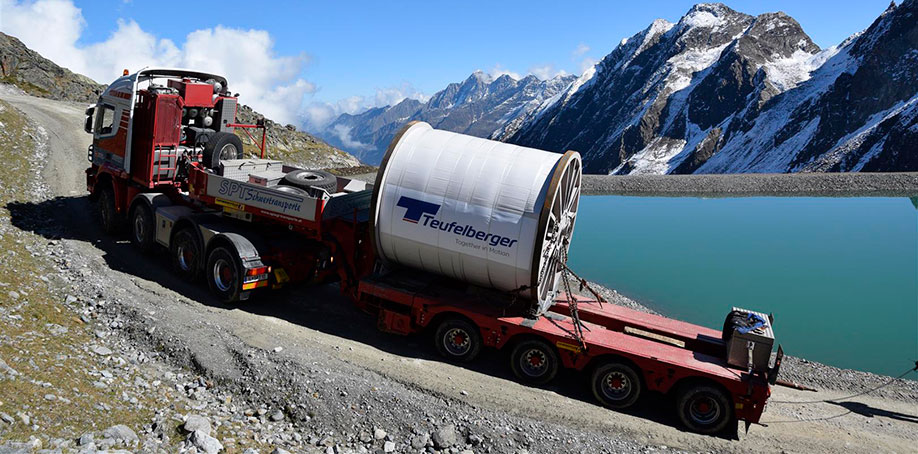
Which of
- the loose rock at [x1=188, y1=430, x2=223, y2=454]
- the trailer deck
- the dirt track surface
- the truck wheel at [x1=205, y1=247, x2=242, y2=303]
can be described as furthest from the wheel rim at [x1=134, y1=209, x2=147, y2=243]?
the loose rock at [x1=188, y1=430, x2=223, y2=454]

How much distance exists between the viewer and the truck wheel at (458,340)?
12736 millimetres

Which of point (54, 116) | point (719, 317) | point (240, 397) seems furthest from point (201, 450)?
point (54, 116)

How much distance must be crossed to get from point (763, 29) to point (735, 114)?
1564 inches

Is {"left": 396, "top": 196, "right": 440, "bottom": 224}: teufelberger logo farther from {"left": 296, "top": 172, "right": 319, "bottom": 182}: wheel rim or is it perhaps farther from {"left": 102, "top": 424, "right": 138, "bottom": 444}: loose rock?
{"left": 102, "top": 424, "right": 138, "bottom": 444}: loose rock

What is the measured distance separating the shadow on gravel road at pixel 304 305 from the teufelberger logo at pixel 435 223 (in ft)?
9.39

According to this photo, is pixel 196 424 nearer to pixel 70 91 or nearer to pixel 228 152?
pixel 228 152

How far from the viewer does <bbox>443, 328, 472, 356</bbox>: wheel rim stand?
1284 cm

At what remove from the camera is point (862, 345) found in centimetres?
1919

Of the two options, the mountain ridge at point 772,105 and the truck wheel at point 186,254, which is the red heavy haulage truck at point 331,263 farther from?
the mountain ridge at point 772,105

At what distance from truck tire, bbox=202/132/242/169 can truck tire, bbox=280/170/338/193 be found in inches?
117

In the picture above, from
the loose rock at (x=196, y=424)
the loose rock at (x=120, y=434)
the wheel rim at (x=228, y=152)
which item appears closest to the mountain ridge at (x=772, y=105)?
the wheel rim at (x=228, y=152)

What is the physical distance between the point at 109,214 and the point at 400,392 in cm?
1332

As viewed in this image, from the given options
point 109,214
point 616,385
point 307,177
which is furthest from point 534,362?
point 109,214

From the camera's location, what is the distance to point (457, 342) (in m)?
13.0
